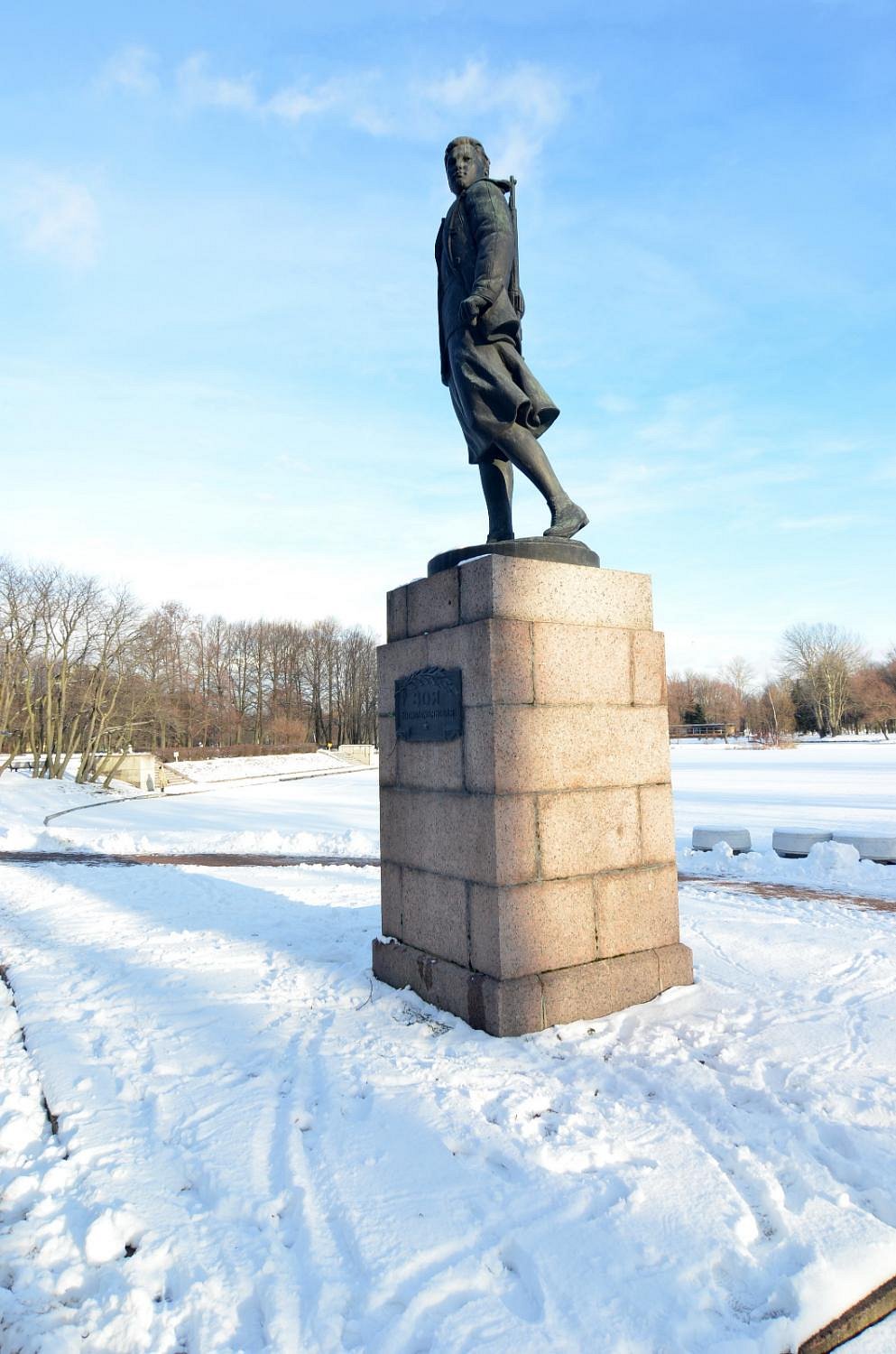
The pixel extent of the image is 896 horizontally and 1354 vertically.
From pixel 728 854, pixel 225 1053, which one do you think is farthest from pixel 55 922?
pixel 728 854

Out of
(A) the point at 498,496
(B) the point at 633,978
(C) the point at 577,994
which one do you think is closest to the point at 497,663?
(A) the point at 498,496

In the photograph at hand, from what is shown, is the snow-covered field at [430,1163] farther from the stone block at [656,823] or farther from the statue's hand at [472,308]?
the statue's hand at [472,308]

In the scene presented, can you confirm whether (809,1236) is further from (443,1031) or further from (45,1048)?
(45,1048)

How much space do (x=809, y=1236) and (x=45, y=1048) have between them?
11.2 ft

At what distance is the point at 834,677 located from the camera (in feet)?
255

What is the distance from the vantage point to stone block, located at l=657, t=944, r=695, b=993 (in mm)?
4457

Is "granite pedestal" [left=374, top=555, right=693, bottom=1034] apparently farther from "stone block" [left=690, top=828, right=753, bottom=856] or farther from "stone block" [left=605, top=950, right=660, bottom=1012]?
"stone block" [left=690, top=828, right=753, bottom=856]

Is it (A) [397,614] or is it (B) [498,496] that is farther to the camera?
(B) [498,496]

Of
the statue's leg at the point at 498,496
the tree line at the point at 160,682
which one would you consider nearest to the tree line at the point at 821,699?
the tree line at the point at 160,682

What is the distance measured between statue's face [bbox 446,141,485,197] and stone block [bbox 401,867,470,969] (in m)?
4.33

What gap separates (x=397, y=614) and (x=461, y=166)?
2.89 meters

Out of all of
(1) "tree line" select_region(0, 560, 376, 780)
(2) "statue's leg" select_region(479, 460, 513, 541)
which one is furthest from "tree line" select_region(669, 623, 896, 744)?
(2) "statue's leg" select_region(479, 460, 513, 541)

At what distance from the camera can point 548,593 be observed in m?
4.36

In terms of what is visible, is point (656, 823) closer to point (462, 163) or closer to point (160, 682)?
point (462, 163)
